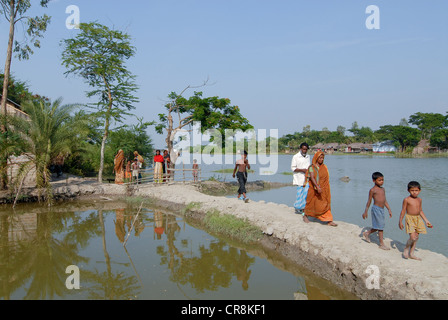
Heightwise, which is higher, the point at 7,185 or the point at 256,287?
the point at 7,185

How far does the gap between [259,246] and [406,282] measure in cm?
Result: 327

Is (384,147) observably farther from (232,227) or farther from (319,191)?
(319,191)

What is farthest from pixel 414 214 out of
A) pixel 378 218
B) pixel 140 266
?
pixel 140 266

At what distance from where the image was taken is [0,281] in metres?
5.16

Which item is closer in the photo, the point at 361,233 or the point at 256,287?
the point at 256,287

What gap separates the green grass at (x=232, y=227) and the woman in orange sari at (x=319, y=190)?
1.40 meters

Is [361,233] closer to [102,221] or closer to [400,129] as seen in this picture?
[102,221]

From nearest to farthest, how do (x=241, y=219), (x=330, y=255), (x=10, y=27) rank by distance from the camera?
(x=330, y=255) < (x=241, y=219) < (x=10, y=27)

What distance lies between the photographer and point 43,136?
462 inches

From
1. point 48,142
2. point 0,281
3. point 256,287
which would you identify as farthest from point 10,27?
point 256,287

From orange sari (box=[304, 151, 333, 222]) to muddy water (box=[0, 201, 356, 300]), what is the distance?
4.26 feet

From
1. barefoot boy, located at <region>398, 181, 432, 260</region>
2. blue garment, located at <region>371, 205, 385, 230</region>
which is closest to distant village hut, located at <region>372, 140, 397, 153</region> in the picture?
blue garment, located at <region>371, 205, 385, 230</region>

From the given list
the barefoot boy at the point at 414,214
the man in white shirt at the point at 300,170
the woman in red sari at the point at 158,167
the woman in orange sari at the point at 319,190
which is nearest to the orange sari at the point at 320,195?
the woman in orange sari at the point at 319,190

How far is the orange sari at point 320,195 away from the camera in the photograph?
21.4 ft
